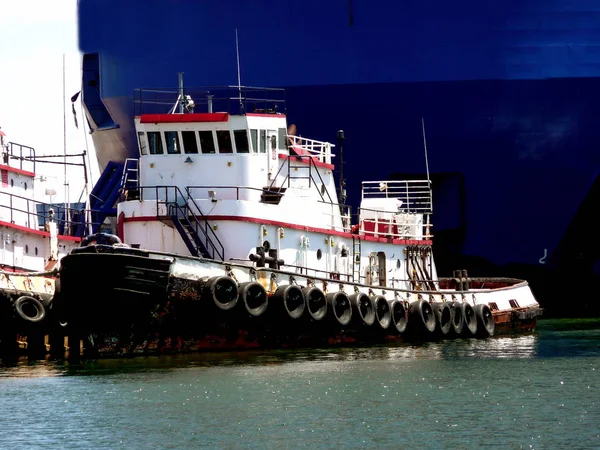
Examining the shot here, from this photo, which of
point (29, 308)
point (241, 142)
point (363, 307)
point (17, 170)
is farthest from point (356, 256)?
point (17, 170)

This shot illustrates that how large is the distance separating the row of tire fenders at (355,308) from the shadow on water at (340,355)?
44cm

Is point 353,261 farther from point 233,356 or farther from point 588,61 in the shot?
point 588,61

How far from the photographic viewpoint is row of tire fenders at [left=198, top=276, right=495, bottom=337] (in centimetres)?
2606

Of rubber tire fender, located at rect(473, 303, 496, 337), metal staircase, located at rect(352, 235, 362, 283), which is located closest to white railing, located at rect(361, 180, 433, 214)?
metal staircase, located at rect(352, 235, 362, 283)

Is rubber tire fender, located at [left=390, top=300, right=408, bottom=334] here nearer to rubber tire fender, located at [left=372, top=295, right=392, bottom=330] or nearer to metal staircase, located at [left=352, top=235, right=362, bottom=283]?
rubber tire fender, located at [left=372, top=295, right=392, bottom=330]

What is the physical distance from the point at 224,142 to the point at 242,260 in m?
2.71

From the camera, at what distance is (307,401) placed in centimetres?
2075

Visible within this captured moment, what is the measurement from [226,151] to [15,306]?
530 centimetres

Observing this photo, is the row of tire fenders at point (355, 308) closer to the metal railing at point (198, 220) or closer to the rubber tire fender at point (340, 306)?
the rubber tire fender at point (340, 306)

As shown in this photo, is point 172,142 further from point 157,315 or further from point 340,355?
point 340,355

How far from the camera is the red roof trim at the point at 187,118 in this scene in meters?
28.6

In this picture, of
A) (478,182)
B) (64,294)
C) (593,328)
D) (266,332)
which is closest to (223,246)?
(266,332)

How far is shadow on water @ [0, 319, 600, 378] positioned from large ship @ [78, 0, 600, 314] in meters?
8.56

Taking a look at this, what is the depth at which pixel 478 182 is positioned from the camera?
4112 cm
